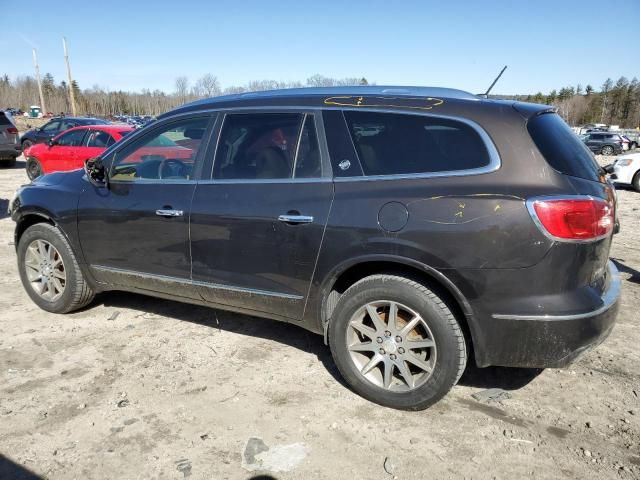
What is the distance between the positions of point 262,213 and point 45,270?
8.02 feet

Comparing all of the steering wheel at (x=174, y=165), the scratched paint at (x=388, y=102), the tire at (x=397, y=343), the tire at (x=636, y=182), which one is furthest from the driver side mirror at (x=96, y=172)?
the tire at (x=636, y=182)

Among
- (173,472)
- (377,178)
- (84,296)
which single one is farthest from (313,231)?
(84,296)

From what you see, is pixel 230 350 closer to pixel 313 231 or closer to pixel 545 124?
pixel 313 231

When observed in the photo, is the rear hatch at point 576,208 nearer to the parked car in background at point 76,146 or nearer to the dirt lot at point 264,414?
the dirt lot at point 264,414

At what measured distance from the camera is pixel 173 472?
2520mm

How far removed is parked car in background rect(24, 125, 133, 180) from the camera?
11.7 meters

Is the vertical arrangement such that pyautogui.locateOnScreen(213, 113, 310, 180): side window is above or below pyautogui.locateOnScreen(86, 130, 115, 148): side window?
above

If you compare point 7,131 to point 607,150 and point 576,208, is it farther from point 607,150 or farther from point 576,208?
point 607,150

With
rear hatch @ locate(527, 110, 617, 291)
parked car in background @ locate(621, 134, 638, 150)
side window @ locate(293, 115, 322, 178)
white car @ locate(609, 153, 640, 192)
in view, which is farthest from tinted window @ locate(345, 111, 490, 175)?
parked car in background @ locate(621, 134, 638, 150)

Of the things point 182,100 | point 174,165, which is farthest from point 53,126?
point 182,100

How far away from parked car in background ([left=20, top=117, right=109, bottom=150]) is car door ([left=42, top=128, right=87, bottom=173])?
18.6 ft

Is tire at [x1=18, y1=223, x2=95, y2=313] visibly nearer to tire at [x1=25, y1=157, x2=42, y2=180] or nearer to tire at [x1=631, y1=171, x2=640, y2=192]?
tire at [x1=25, y1=157, x2=42, y2=180]

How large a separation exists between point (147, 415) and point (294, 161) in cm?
182

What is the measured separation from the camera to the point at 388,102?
3.08 m
